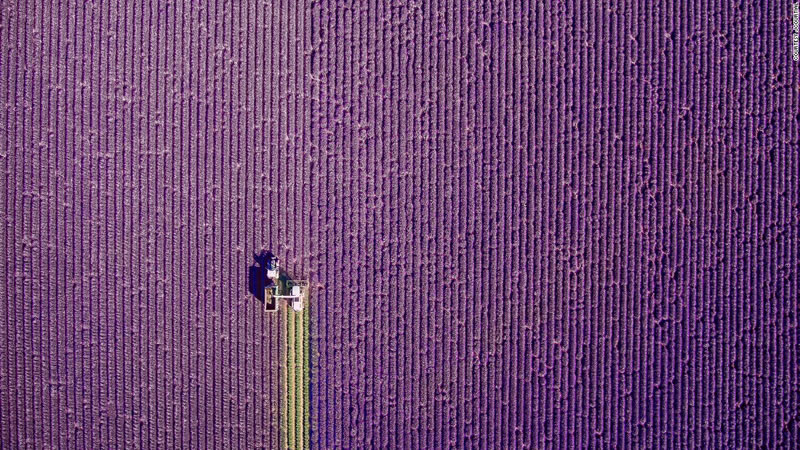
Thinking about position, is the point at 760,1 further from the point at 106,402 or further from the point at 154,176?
the point at 106,402

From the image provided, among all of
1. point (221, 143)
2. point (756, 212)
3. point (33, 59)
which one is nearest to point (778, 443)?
point (756, 212)

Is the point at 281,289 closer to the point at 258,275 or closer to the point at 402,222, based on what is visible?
the point at 258,275

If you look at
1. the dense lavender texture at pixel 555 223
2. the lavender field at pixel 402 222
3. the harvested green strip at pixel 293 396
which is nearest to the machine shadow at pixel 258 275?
the lavender field at pixel 402 222

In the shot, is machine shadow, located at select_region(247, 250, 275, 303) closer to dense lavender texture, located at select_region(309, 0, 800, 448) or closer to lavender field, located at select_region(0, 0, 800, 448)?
lavender field, located at select_region(0, 0, 800, 448)

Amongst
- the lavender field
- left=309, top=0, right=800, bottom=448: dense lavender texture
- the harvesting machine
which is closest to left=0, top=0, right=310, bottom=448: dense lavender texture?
the lavender field

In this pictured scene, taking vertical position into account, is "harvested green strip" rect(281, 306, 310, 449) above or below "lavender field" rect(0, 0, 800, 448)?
below

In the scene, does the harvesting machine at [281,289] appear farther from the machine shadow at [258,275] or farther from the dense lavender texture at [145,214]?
the dense lavender texture at [145,214]
